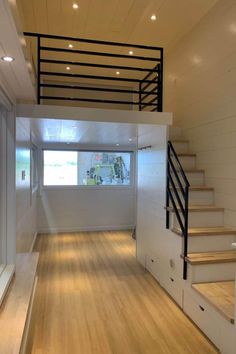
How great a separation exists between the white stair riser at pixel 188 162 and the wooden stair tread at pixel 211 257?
64.2 inches

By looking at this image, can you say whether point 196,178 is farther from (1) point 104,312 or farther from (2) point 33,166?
(2) point 33,166

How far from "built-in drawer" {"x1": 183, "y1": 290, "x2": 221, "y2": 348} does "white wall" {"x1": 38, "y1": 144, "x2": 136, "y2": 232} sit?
180 inches

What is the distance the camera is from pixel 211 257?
123 inches

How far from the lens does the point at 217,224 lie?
3.74 meters

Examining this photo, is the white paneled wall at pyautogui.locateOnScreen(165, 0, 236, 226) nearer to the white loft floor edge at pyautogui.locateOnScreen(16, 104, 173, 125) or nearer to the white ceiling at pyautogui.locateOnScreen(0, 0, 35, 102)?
the white loft floor edge at pyautogui.locateOnScreen(16, 104, 173, 125)

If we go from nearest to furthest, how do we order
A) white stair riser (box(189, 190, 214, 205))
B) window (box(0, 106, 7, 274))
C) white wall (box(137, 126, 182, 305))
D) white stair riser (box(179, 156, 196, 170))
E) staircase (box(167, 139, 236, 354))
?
staircase (box(167, 139, 236, 354)) → window (box(0, 106, 7, 274)) → white wall (box(137, 126, 182, 305)) → white stair riser (box(189, 190, 214, 205)) → white stair riser (box(179, 156, 196, 170))

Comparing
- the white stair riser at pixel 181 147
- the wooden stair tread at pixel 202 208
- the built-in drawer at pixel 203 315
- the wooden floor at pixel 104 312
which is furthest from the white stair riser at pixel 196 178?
the built-in drawer at pixel 203 315

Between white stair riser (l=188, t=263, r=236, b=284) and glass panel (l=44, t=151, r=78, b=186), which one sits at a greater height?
glass panel (l=44, t=151, r=78, b=186)

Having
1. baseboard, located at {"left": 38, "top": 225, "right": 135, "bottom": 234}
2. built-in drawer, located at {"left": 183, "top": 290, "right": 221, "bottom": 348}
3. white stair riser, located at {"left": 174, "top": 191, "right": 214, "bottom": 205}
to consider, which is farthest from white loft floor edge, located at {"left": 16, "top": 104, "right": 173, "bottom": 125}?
baseboard, located at {"left": 38, "top": 225, "right": 135, "bottom": 234}

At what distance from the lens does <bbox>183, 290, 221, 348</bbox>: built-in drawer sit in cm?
255

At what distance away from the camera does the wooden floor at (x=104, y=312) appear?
8.44 ft

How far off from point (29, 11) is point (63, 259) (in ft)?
13.3

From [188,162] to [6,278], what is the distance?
124 inches

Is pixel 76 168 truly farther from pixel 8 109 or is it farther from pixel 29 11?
pixel 8 109
